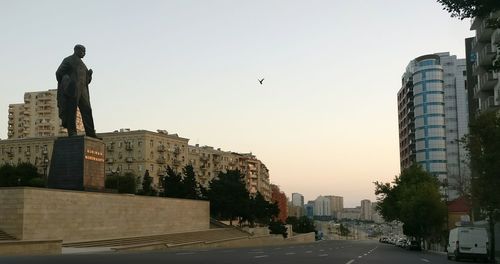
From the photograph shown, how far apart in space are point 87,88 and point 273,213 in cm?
5572

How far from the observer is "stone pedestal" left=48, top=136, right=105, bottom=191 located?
1930 inches

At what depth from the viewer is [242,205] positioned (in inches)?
3647

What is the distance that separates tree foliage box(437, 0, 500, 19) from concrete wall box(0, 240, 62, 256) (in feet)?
78.9

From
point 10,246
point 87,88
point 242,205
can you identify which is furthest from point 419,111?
point 10,246

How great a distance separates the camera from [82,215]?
49281 millimetres

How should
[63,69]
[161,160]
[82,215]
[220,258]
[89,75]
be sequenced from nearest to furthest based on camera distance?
[220,258], [82,215], [63,69], [89,75], [161,160]

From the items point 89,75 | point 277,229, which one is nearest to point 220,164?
point 277,229

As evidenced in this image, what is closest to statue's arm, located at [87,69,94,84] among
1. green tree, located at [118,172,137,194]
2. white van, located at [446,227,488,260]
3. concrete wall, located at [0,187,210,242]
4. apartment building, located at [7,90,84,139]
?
concrete wall, located at [0,187,210,242]

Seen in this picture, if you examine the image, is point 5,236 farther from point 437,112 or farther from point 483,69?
point 437,112

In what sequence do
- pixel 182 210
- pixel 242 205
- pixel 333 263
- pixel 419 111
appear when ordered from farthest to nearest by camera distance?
pixel 419 111
pixel 242 205
pixel 182 210
pixel 333 263

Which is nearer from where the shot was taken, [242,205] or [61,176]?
[61,176]

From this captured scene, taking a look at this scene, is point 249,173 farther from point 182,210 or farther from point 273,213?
point 182,210

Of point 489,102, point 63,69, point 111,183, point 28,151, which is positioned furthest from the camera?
point 28,151

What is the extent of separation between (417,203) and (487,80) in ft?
51.6
